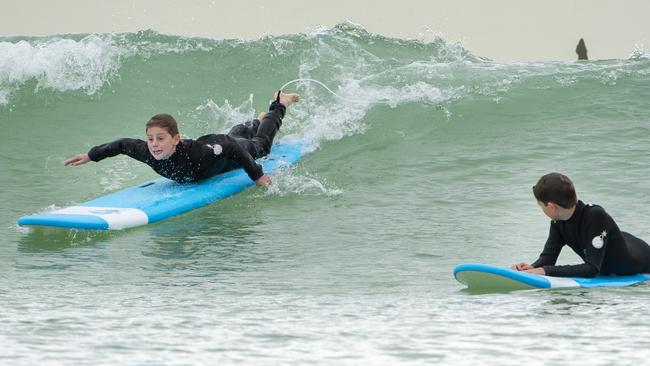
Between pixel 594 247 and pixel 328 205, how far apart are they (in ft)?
9.91

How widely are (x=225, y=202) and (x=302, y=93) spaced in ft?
12.5

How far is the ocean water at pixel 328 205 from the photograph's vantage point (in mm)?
4117

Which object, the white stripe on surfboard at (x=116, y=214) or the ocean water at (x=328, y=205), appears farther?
the white stripe on surfboard at (x=116, y=214)

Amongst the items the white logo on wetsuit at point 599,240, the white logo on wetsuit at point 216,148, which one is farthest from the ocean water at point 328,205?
the white logo on wetsuit at point 216,148

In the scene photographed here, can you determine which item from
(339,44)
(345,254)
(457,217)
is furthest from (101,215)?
(339,44)

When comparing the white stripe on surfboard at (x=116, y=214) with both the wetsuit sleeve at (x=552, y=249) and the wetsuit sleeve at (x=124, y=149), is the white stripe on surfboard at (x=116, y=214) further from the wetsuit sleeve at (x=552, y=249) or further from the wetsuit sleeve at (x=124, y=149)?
the wetsuit sleeve at (x=552, y=249)

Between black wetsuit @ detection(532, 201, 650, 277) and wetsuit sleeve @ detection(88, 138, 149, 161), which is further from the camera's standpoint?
wetsuit sleeve @ detection(88, 138, 149, 161)

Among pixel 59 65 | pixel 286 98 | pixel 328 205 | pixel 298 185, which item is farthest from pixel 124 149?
pixel 59 65

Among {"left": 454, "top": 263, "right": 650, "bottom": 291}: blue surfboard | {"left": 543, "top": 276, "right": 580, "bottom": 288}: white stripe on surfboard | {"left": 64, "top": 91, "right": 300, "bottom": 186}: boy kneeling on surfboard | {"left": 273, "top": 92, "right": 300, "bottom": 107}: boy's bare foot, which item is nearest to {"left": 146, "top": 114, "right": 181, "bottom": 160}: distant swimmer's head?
{"left": 64, "top": 91, "right": 300, "bottom": 186}: boy kneeling on surfboard

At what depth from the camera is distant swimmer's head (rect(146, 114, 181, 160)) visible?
748 cm

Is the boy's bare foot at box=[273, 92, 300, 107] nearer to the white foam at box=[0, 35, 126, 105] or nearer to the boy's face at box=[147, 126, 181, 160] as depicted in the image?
the boy's face at box=[147, 126, 181, 160]

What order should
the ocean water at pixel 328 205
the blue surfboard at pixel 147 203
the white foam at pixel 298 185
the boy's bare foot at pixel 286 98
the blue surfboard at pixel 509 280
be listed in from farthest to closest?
the boy's bare foot at pixel 286 98
the white foam at pixel 298 185
the blue surfboard at pixel 147 203
the blue surfboard at pixel 509 280
the ocean water at pixel 328 205

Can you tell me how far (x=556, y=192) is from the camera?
16.8 feet

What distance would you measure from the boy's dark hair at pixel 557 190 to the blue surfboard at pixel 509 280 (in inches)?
14.7
